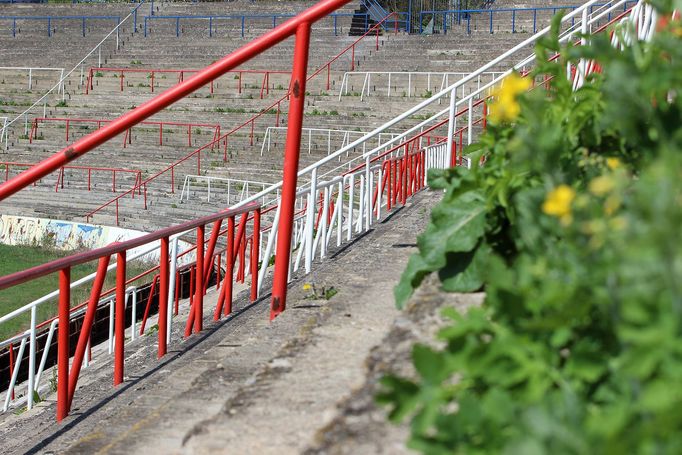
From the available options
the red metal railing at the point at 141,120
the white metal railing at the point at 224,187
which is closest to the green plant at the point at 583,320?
the red metal railing at the point at 141,120

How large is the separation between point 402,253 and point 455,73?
1916cm

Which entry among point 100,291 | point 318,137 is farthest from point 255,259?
point 318,137

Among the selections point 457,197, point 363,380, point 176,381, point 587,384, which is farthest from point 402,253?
point 587,384

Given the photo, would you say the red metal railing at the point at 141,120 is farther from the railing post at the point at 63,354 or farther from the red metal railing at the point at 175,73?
the red metal railing at the point at 175,73

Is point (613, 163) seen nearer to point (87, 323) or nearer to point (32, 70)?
point (87, 323)

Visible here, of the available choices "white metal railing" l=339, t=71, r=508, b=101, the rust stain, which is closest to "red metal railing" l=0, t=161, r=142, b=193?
"white metal railing" l=339, t=71, r=508, b=101

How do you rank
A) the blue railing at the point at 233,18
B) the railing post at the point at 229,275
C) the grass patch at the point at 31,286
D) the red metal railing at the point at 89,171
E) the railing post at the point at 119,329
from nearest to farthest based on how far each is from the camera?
the railing post at the point at 119,329
the railing post at the point at 229,275
the grass patch at the point at 31,286
the red metal railing at the point at 89,171
the blue railing at the point at 233,18

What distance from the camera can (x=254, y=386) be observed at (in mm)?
2637

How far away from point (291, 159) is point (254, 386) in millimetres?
1397

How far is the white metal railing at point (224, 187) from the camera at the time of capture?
1967 cm

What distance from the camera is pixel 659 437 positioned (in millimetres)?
1271

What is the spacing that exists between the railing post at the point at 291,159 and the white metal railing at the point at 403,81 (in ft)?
62.7

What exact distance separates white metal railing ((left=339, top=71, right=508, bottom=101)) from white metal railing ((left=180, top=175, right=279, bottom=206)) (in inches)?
182

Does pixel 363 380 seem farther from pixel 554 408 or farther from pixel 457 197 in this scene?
pixel 554 408
